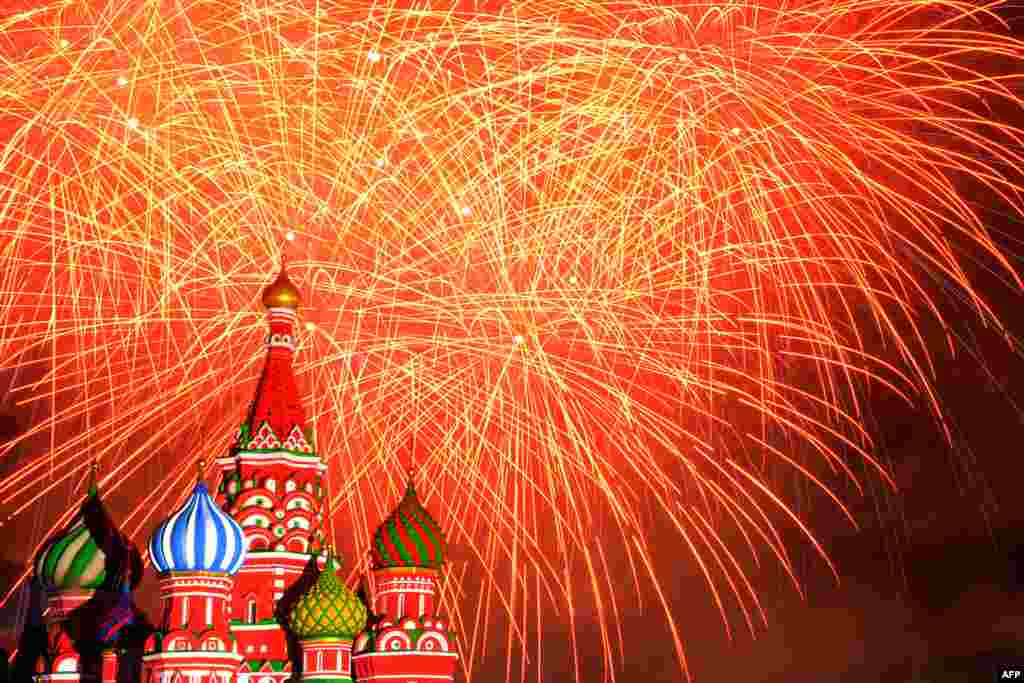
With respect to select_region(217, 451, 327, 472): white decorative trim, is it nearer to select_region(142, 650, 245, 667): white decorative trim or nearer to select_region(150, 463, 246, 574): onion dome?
select_region(150, 463, 246, 574): onion dome

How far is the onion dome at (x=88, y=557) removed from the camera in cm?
4294

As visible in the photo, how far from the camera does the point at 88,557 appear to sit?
43062 mm

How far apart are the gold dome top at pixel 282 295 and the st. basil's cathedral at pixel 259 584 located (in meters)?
0.04

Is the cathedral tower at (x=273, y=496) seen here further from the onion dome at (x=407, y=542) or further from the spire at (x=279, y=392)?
the onion dome at (x=407, y=542)

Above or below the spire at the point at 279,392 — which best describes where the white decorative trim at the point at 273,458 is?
below

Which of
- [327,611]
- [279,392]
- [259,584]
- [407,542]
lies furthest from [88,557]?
[407,542]

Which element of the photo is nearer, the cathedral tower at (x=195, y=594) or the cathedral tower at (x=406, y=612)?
the cathedral tower at (x=195, y=594)

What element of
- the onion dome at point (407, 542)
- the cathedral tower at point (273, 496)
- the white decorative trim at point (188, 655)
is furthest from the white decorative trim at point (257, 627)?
the onion dome at point (407, 542)

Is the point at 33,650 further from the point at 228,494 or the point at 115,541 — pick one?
the point at 228,494

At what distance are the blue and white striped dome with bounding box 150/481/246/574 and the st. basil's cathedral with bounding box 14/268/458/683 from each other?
3 cm

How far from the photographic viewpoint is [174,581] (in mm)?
39438

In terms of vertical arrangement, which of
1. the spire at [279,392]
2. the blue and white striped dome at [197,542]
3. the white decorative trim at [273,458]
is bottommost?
the blue and white striped dome at [197,542]

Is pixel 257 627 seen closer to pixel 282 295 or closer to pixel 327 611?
pixel 327 611

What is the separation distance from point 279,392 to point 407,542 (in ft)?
14.2
